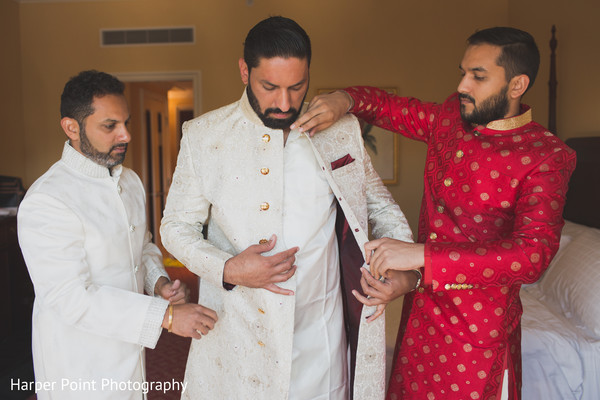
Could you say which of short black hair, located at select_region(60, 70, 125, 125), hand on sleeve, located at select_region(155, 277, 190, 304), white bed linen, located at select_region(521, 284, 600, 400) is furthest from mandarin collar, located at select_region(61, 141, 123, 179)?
white bed linen, located at select_region(521, 284, 600, 400)

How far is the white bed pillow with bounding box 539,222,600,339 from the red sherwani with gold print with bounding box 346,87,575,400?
3.82ft

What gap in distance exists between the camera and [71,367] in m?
1.61

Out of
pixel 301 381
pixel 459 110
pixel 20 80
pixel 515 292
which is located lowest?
pixel 301 381

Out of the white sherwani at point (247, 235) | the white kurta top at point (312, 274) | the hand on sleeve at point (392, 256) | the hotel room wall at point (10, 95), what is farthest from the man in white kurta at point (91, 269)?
the hotel room wall at point (10, 95)

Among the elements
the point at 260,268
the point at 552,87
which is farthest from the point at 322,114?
the point at 552,87

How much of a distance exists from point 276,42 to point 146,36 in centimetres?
494

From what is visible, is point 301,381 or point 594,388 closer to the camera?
point 301,381

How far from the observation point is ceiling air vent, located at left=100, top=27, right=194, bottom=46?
5.84 metres

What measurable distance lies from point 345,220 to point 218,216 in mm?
431

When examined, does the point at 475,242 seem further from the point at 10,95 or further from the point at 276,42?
the point at 10,95

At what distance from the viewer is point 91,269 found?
1627 mm

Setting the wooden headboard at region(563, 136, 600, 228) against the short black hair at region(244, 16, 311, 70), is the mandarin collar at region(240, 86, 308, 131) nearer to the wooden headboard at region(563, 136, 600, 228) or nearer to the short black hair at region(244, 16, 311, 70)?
the short black hair at region(244, 16, 311, 70)

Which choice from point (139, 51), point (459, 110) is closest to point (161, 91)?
point (139, 51)

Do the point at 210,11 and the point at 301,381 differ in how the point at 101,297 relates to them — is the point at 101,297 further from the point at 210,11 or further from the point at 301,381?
the point at 210,11
